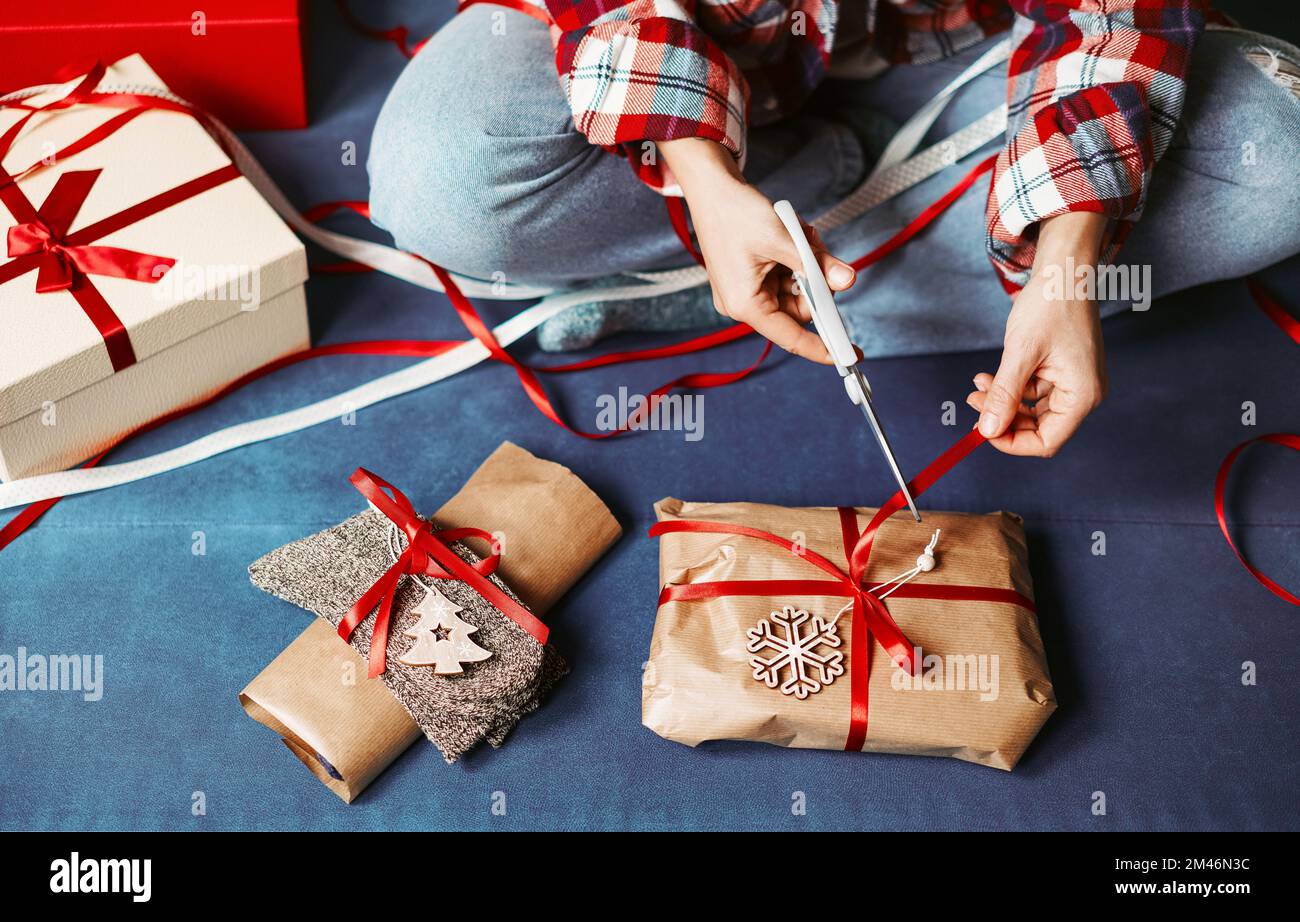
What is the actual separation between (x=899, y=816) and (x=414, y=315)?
0.72 metres

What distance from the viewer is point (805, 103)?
1.26 metres

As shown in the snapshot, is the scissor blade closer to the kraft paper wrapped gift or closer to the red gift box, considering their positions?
the kraft paper wrapped gift

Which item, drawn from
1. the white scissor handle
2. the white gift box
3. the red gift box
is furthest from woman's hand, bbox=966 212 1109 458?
the red gift box

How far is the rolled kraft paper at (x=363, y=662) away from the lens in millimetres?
901

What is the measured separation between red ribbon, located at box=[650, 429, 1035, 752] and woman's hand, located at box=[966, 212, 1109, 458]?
0.12 feet

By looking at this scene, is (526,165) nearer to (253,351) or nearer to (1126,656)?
(253,351)

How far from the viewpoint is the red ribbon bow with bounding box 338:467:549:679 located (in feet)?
3.02

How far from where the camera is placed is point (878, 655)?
3.03 ft

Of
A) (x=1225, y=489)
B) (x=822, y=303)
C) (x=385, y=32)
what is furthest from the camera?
(x=385, y=32)

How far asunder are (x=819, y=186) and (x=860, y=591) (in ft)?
1.60

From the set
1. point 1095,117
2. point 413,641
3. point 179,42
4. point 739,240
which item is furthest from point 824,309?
point 179,42

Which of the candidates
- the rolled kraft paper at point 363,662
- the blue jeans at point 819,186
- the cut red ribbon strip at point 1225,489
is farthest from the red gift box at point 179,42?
the cut red ribbon strip at point 1225,489

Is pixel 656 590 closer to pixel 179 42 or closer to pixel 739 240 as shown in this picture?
pixel 739 240

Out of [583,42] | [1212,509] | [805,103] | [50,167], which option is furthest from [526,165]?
[1212,509]
